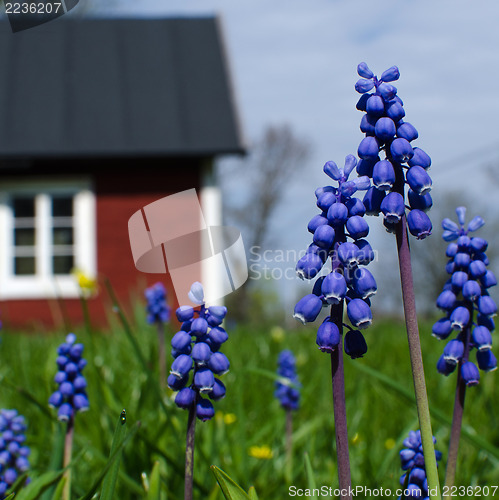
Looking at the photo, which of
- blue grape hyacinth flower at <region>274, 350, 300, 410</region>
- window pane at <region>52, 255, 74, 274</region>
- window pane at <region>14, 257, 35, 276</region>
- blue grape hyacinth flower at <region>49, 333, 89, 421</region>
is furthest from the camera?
window pane at <region>14, 257, 35, 276</region>

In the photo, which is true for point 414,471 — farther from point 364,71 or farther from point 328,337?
point 364,71

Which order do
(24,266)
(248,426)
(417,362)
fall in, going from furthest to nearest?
(24,266) → (248,426) → (417,362)

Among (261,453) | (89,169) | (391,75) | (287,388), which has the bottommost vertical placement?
(261,453)

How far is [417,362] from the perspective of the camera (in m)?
1.00

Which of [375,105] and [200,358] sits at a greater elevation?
[375,105]

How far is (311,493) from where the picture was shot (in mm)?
1292

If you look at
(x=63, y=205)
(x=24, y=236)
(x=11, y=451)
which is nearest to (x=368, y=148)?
(x=11, y=451)

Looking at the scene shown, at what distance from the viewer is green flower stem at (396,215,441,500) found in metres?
1.00

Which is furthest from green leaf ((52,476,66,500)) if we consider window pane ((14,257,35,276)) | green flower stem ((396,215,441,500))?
window pane ((14,257,35,276))

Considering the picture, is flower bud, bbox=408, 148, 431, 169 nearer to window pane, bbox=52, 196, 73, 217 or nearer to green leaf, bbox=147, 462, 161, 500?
green leaf, bbox=147, 462, 161, 500

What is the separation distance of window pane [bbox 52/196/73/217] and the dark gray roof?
1.20 meters

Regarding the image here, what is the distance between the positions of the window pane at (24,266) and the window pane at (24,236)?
350 millimetres

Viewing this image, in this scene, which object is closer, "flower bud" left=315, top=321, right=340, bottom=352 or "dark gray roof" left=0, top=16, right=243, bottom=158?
"flower bud" left=315, top=321, right=340, bottom=352

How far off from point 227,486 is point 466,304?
720 millimetres
